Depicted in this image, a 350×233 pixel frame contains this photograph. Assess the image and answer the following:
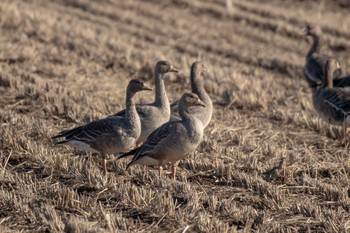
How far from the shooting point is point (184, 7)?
79.2ft

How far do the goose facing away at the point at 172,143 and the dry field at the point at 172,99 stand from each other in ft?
0.71

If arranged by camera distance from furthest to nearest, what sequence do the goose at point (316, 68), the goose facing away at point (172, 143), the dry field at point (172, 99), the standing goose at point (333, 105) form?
the goose at point (316, 68), the standing goose at point (333, 105), the goose facing away at point (172, 143), the dry field at point (172, 99)

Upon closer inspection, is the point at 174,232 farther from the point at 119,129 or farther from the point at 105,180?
the point at 119,129

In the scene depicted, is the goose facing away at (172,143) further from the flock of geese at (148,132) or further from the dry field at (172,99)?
the dry field at (172,99)

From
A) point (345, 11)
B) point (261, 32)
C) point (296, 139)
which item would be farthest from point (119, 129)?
point (345, 11)

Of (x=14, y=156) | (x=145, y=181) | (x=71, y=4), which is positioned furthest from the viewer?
(x=71, y=4)

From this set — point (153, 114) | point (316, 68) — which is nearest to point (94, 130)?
point (153, 114)

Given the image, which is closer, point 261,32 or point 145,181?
point 145,181

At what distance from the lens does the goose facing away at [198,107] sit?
10.0 meters

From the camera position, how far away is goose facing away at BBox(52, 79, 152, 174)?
8.95 m

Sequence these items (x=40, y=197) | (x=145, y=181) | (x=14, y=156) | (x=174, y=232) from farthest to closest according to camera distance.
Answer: (x=14, y=156)
(x=145, y=181)
(x=40, y=197)
(x=174, y=232)

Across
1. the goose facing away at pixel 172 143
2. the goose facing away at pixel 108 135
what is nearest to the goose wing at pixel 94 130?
the goose facing away at pixel 108 135

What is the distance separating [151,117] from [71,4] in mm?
14492

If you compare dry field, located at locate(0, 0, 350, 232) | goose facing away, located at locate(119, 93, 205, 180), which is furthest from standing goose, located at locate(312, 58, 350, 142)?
goose facing away, located at locate(119, 93, 205, 180)
